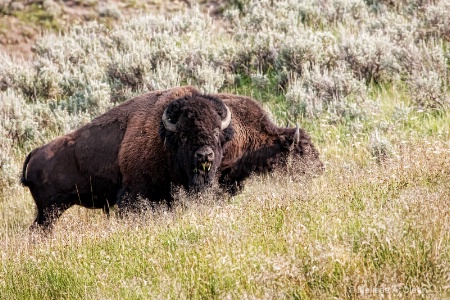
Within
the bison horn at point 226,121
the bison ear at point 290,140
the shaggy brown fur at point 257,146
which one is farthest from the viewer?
the bison ear at point 290,140

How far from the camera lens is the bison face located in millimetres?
8227

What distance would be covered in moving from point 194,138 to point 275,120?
390cm

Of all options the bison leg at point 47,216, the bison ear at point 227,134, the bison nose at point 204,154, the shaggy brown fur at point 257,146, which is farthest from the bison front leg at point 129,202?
the shaggy brown fur at point 257,146

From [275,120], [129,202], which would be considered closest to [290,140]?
[129,202]

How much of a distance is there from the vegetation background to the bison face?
12.9 inches

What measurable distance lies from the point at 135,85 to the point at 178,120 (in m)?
5.96

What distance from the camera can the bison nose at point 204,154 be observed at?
809 centimetres

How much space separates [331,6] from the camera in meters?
16.0

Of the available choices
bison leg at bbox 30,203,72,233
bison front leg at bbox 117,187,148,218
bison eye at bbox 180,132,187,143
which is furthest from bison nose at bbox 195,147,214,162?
bison leg at bbox 30,203,72,233

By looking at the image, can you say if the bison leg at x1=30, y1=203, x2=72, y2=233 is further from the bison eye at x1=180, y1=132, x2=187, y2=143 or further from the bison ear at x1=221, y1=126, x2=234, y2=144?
the bison ear at x1=221, y1=126, x2=234, y2=144

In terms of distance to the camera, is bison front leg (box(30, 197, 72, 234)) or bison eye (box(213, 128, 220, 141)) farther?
bison front leg (box(30, 197, 72, 234))

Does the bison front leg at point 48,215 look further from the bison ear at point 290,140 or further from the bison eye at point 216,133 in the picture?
the bison ear at point 290,140

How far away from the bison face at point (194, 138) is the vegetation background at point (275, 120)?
12.9 inches

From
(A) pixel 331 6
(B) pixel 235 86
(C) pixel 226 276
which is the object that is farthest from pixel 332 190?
(A) pixel 331 6
